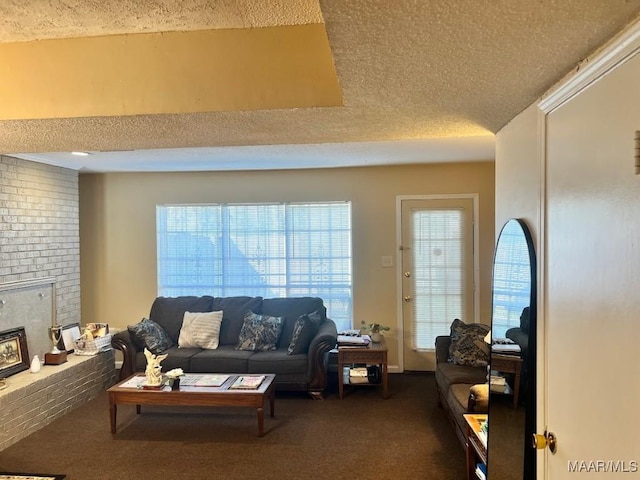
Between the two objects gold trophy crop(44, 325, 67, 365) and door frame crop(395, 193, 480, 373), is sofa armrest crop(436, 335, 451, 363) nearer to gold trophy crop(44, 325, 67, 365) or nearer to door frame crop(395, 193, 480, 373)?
door frame crop(395, 193, 480, 373)

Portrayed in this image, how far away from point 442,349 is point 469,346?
26cm

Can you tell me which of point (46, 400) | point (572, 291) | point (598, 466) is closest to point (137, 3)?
point (572, 291)

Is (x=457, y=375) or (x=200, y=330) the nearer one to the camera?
(x=457, y=375)

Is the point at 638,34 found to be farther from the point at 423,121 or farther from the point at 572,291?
the point at 423,121

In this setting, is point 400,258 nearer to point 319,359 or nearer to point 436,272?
point 436,272

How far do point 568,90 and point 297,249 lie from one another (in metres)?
3.94

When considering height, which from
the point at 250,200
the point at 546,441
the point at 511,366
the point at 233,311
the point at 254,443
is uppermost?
the point at 250,200

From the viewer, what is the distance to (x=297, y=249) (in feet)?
16.4

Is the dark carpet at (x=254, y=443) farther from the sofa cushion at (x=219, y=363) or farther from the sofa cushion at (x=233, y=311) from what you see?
the sofa cushion at (x=233, y=311)

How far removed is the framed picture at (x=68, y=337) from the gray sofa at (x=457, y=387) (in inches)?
138

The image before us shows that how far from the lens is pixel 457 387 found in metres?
3.21

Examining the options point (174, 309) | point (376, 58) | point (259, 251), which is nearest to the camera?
point (376, 58)

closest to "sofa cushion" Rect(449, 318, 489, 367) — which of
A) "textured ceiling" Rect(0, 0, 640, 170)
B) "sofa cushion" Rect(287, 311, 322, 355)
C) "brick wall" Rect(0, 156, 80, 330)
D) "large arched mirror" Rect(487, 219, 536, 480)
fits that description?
"sofa cushion" Rect(287, 311, 322, 355)

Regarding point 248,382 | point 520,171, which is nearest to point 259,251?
point 248,382
